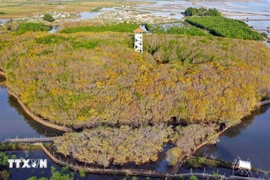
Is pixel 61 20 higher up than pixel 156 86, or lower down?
higher up

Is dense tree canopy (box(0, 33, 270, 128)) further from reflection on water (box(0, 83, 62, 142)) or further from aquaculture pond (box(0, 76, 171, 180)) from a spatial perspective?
aquaculture pond (box(0, 76, 171, 180))

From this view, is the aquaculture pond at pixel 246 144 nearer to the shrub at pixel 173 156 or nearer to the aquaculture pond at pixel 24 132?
the shrub at pixel 173 156

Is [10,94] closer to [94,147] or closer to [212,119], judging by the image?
[94,147]

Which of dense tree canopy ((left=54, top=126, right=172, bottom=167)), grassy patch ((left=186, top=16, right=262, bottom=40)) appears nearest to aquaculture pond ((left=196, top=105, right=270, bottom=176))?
dense tree canopy ((left=54, top=126, right=172, bottom=167))

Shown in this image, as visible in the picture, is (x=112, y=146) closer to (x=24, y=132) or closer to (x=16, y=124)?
(x=24, y=132)

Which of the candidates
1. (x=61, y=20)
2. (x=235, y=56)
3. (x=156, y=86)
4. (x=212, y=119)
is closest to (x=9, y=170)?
(x=156, y=86)

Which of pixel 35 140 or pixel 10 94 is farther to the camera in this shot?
pixel 10 94

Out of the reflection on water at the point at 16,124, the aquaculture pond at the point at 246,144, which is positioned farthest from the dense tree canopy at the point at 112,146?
the reflection on water at the point at 16,124
